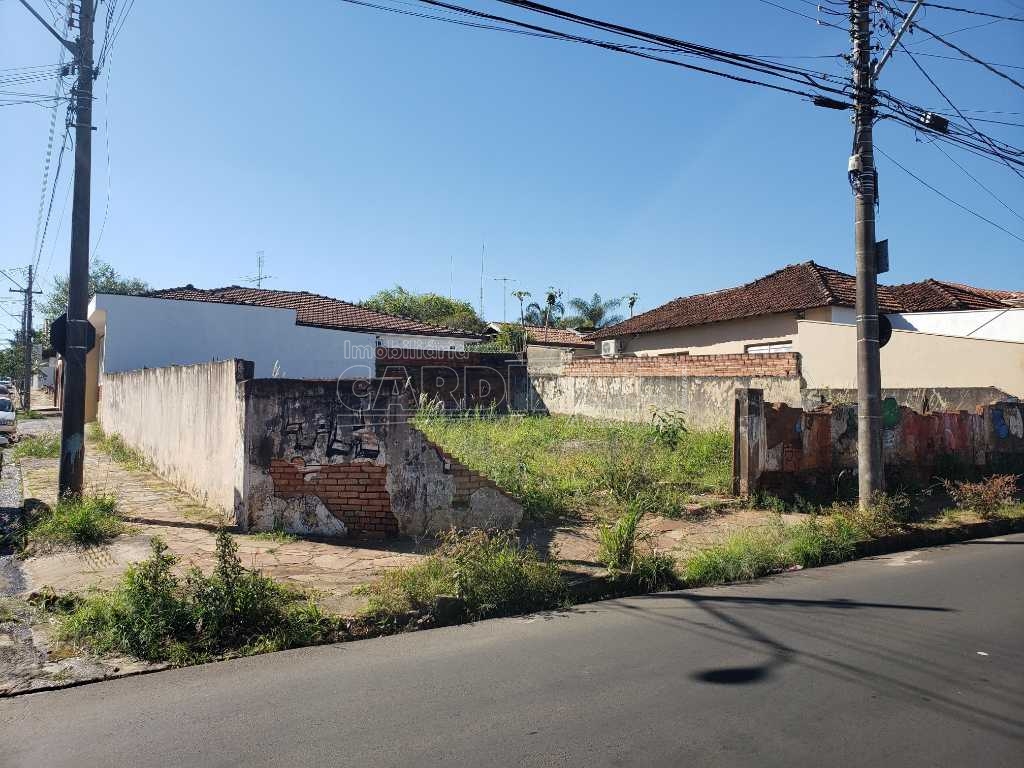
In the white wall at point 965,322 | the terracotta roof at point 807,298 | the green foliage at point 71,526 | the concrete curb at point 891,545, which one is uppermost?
the terracotta roof at point 807,298

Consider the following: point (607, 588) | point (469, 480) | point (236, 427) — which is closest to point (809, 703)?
point (607, 588)

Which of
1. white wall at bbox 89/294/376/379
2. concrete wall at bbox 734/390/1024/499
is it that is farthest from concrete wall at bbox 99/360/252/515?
concrete wall at bbox 734/390/1024/499

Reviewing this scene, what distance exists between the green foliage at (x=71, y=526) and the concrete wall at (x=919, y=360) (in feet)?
39.3

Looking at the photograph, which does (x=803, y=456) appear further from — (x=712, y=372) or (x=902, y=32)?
(x=712, y=372)

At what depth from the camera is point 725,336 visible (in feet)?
67.7

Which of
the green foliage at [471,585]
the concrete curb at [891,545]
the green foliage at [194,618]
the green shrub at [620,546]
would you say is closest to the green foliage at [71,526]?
the green foliage at [194,618]

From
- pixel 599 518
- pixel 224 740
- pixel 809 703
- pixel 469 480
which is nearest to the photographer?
pixel 224 740

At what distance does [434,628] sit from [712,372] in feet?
41.1

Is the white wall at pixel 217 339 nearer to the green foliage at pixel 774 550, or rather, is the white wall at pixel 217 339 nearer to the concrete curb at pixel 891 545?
the green foliage at pixel 774 550

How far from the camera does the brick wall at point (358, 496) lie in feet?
23.7

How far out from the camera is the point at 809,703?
3.54 metres

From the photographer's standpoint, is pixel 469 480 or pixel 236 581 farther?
pixel 469 480

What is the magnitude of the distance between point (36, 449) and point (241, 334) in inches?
324

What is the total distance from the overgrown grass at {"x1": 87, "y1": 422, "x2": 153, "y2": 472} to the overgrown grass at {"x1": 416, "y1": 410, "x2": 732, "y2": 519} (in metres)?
5.17
